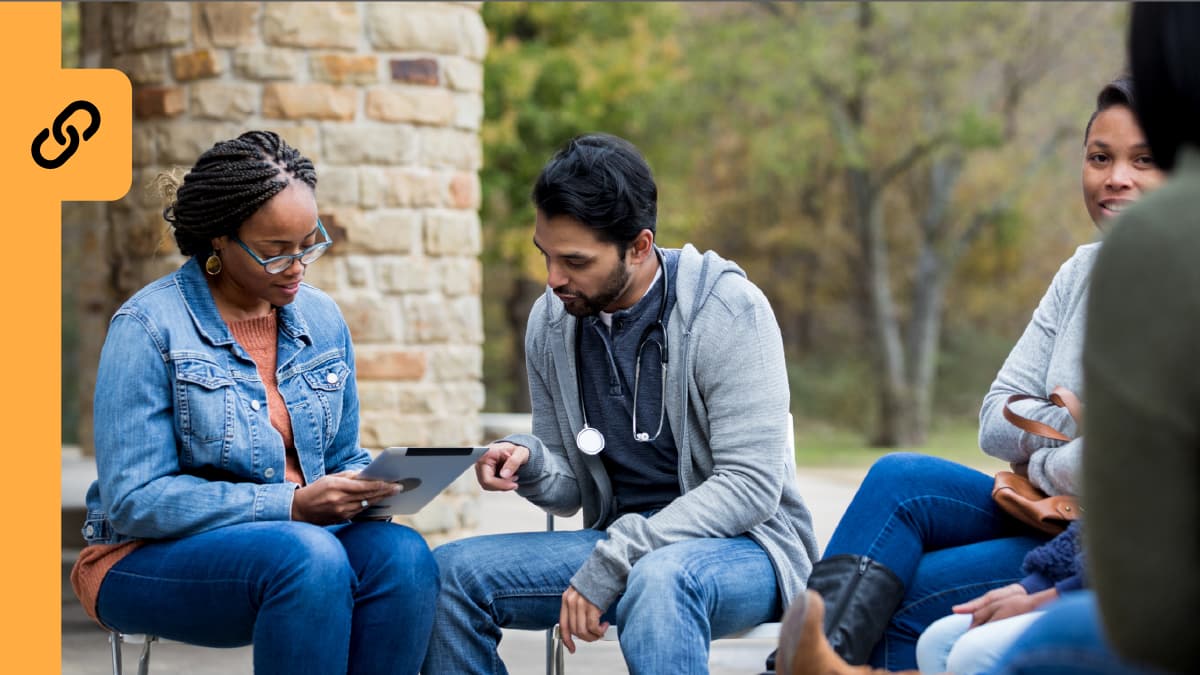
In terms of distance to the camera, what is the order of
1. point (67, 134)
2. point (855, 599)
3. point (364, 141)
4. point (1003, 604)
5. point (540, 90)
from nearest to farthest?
point (1003, 604) → point (855, 599) → point (67, 134) → point (364, 141) → point (540, 90)

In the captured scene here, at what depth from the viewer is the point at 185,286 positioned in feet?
10.3

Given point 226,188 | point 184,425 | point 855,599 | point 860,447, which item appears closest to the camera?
point 855,599

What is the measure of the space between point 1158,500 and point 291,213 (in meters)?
2.15

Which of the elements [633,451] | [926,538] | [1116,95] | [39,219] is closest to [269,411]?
[633,451]

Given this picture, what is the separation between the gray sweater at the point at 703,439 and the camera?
2992mm

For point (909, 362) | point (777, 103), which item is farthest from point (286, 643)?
point (909, 362)

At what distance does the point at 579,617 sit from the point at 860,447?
18.9 meters

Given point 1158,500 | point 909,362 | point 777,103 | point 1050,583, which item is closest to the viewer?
point 1158,500

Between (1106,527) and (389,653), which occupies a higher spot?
(1106,527)

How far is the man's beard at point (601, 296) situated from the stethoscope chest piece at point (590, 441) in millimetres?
258

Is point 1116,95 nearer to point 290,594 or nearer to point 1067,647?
point 1067,647

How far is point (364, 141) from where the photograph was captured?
613 cm

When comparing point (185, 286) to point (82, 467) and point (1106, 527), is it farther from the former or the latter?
point (82, 467)

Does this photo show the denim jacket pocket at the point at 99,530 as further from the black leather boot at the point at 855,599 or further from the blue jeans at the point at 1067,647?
the blue jeans at the point at 1067,647
